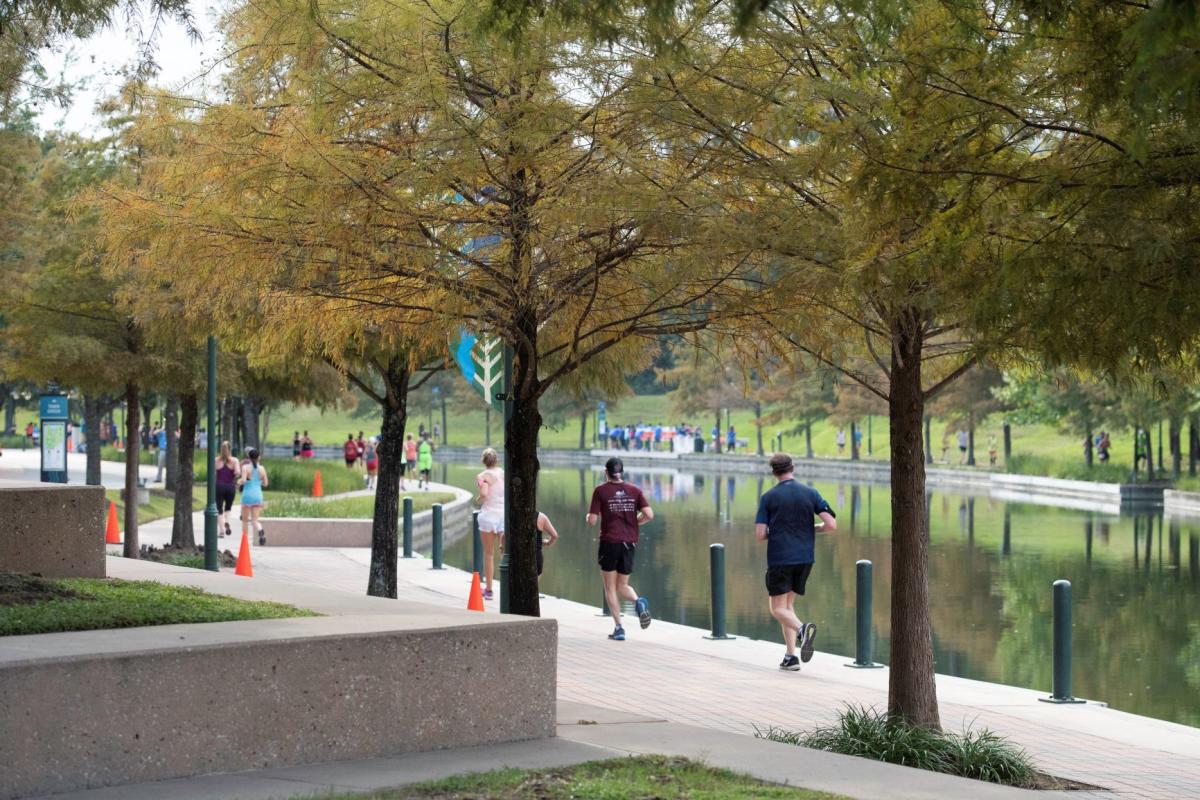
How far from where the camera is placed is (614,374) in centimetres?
1491

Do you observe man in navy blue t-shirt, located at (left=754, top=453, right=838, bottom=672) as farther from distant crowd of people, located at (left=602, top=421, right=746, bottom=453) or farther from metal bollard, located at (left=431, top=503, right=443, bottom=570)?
distant crowd of people, located at (left=602, top=421, right=746, bottom=453)

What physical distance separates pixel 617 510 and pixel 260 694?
312 inches

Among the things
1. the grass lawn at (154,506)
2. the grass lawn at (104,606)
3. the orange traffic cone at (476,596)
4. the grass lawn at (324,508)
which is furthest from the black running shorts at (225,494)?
the grass lawn at (104,606)

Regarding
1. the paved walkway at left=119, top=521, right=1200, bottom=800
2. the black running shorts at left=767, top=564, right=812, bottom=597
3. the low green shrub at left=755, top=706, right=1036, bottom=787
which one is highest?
the black running shorts at left=767, top=564, right=812, bottom=597

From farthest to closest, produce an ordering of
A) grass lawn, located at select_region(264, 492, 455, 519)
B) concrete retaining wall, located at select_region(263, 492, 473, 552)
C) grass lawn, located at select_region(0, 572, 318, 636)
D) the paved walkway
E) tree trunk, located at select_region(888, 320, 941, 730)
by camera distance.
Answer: grass lawn, located at select_region(264, 492, 455, 519) < concrete retaining wall, located at select_region(263, 492, 473, 552) < tree trunk, located at select_region(888, 320, 941, 730) < the paved walkway < grass lawn, located at select_region(0, 572, 318, 636)

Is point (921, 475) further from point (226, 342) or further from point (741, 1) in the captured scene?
point (226, 342)

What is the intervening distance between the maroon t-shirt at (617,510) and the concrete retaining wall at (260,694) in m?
6.33

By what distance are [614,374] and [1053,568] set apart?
13.7 metres

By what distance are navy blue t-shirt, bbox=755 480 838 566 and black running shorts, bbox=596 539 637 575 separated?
2.12 meters

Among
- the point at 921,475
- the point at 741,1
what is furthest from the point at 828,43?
the point at 741,1

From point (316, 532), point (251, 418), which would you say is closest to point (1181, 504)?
point (316, 532)

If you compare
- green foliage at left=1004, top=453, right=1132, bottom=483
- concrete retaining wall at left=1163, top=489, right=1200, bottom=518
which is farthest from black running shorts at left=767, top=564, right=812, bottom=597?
green foliage at left=1004, top=453, right=1132, bottom=483

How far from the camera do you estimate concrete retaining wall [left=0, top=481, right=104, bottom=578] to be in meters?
10.3

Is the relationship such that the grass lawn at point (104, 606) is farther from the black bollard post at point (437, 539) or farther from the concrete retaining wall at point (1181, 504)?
the concrete retaining wall at point (1181, 504)
